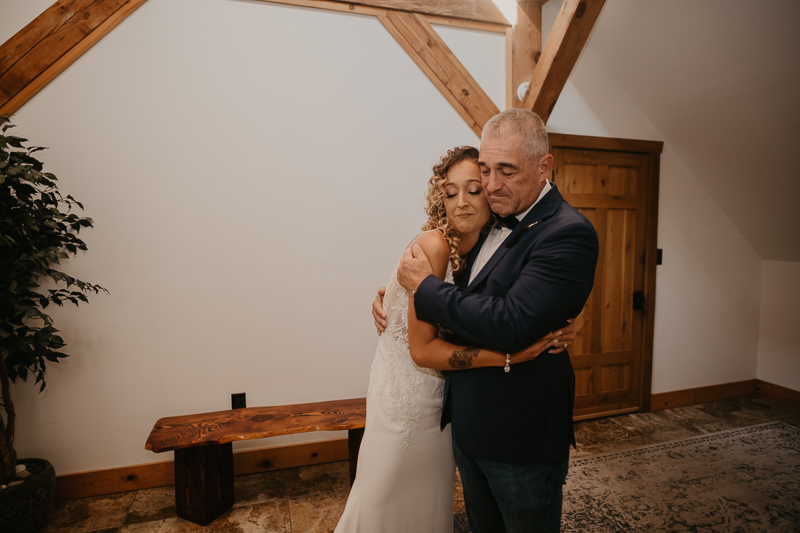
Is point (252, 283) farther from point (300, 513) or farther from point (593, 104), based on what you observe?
point (593, 104)

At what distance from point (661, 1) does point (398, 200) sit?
208 centimetres

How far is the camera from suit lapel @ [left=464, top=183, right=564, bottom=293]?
1303mm

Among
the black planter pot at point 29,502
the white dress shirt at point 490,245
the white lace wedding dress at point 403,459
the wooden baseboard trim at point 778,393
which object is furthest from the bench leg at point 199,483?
the wooden baseboard trim at point 778,393

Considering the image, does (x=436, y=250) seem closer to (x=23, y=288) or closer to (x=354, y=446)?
(x=354, y=446)

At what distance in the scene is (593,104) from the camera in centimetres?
350

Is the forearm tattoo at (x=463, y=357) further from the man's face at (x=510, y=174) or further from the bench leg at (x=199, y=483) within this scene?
the bench leg at (x=199, y=483)

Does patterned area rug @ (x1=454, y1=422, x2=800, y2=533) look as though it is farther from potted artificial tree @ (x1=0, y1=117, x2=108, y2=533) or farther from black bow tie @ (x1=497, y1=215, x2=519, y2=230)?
potted artificial tree @ (x1=0, y1=117, x2=108, y2=533)

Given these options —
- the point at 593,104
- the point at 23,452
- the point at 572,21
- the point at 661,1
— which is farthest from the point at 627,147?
the point at 23,452

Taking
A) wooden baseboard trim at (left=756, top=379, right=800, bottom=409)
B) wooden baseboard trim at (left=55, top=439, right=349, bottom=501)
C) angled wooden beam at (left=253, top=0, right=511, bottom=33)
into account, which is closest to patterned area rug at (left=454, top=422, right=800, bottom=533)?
wooden baseboard trim at (left=756, top=379, right=800, bottom=409)

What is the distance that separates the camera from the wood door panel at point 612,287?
11.7ft

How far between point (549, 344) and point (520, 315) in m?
0.19

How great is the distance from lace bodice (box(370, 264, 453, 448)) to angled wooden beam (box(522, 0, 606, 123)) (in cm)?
189

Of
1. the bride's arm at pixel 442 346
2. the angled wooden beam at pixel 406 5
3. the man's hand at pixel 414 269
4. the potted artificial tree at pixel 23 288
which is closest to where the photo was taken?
the bride's arm at pixel 442 346

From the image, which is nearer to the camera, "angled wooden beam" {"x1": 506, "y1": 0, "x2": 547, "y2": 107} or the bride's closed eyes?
Answer: the bride's closed eyes
